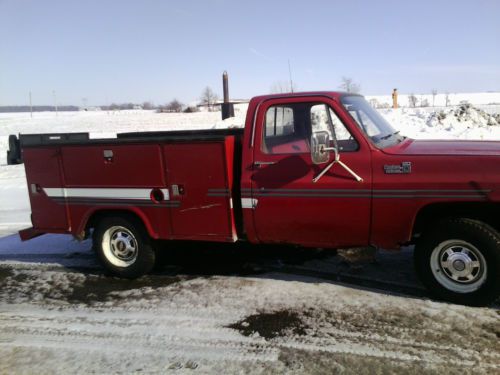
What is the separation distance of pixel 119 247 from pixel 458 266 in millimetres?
3856

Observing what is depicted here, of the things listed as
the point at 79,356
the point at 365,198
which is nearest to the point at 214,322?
the point at 79,356

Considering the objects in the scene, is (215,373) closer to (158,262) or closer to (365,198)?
(365,198)

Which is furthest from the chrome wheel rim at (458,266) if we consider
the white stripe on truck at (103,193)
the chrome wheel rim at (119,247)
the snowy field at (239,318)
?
the chrome wheel rim at (119,247)

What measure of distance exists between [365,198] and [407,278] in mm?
1251

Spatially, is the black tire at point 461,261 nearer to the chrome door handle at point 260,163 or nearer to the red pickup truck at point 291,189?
→ the red pickup truck at point 291,189

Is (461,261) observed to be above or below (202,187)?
below

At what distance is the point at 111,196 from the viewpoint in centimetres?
539

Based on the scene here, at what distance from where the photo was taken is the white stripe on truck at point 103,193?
5.25 meters

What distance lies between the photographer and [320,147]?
414cm

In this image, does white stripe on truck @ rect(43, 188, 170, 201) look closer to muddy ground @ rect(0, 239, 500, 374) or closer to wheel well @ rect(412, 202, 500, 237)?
muddy ground @ rect(0, 239, 500, 374)

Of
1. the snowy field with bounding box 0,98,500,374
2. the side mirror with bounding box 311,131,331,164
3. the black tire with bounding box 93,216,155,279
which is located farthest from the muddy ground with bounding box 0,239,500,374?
the side mirror with bounding box 311,131,331,164

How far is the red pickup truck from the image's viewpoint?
414cm

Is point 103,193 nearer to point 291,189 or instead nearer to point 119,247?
point 119,247

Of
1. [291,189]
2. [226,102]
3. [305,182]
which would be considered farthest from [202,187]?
[226,102]
